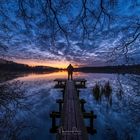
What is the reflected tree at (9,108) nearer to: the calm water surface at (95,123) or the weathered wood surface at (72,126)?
the calm water surface at (95,123)

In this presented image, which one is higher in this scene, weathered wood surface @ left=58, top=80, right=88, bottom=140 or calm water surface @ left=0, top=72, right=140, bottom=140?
weathered wood surface @ left=58, top=80, right=88, bottom=140

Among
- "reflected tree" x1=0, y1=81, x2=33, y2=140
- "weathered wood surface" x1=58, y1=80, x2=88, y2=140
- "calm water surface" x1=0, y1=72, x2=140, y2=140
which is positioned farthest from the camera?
"calm water surface" x1=0, y1=72, x2=140, y2=140

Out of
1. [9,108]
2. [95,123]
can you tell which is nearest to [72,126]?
[9,108]

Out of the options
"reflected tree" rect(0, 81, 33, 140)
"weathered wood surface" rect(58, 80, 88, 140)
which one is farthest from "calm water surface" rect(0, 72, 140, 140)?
"weathered wood surface" rect(58, 80, 88, 140)

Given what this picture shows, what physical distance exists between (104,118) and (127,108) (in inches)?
139

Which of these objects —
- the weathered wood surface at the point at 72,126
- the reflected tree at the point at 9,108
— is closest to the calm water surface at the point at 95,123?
the reflected tree at the point at 9,108

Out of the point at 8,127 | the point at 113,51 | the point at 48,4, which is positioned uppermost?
the point at 48,4

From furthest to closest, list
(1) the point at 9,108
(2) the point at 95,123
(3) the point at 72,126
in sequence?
(2) the point at 95,123
(1) the point at 9,108
(3) the point at 72,126

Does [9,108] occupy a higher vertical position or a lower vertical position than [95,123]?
higher

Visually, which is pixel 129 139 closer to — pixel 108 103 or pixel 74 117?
pixel 74 117

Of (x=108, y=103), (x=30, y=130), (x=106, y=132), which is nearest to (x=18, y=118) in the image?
(x=30, y=130)

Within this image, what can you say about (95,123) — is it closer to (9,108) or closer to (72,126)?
(9,108)

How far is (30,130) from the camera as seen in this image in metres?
12.0

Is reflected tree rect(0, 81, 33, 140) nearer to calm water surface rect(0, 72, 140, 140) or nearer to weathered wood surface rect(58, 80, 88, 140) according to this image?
calm water surface rect(0, 72, 140, 140)
